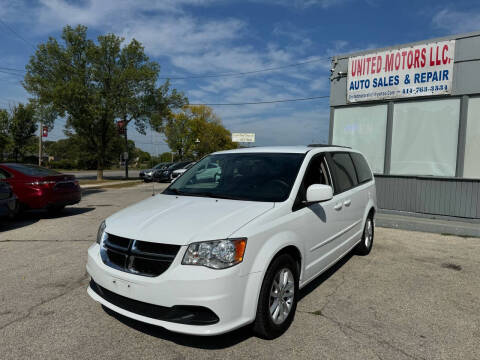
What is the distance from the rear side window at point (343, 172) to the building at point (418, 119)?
4.48m

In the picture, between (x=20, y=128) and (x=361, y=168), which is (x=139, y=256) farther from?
(x=20, y=128)

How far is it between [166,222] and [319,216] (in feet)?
5.30

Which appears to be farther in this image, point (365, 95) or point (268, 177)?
point (365, 95)

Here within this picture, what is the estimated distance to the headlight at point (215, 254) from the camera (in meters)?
2.54

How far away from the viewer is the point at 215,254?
2.55m

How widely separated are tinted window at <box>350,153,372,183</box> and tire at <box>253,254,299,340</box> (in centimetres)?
260

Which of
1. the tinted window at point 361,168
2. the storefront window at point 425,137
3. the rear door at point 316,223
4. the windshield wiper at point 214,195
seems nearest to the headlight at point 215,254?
the rear door at point 316,223

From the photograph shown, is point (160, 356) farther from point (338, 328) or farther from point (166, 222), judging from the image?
point (338, 328)

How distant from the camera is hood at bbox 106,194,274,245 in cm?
264

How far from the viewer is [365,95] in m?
9.35

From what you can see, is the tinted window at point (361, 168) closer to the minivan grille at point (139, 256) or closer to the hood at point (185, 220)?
the hood at point (185, 220)

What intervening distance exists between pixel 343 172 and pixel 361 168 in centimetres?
103

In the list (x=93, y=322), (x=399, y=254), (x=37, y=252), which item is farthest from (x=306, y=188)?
(x=37, y=252)

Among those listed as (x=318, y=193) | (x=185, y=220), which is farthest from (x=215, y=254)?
(x=318, y=193)
